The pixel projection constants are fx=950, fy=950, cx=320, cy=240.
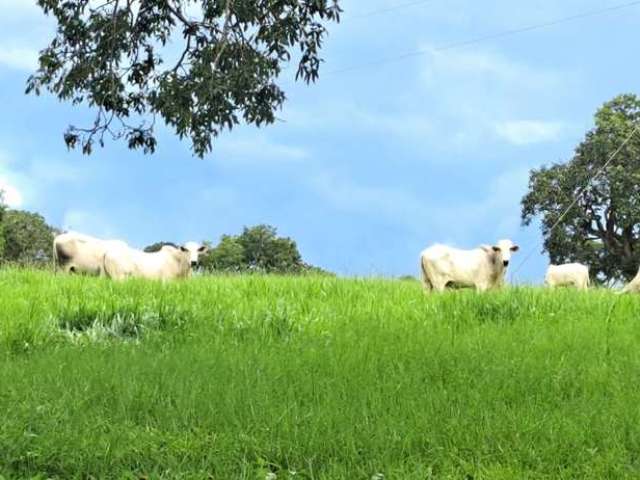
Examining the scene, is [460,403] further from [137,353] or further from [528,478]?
[137,353]

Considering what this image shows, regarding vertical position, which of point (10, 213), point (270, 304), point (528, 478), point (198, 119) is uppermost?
point (10, 213)

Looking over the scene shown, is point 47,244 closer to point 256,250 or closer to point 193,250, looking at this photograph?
point 256,250

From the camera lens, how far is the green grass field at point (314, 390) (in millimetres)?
5809

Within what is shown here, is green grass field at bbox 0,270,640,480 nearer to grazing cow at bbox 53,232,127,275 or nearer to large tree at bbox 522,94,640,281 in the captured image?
grazing cow at bbox 53,232,127,275

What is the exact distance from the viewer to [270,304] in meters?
12.1

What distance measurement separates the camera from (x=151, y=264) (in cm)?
1766

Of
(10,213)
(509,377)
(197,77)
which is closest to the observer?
(509,377)

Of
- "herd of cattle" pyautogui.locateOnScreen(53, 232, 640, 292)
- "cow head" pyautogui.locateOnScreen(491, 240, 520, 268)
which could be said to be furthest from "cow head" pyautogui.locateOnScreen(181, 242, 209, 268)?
"cow head" pyautogui.locateOnScreen(491, 240, 520, 268)

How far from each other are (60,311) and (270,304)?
8.57 ft

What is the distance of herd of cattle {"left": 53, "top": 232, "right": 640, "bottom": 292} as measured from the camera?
15.7 metres

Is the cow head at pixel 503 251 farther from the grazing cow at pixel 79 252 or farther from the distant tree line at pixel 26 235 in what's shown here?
the distant tree line at pixel 26 235

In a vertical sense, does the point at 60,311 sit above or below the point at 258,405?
above

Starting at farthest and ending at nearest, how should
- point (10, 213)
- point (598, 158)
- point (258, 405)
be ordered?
point (10, 213) → point (598, 158) → point (258, 405)

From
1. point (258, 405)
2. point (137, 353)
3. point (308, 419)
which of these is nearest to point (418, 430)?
point (308, 419)
